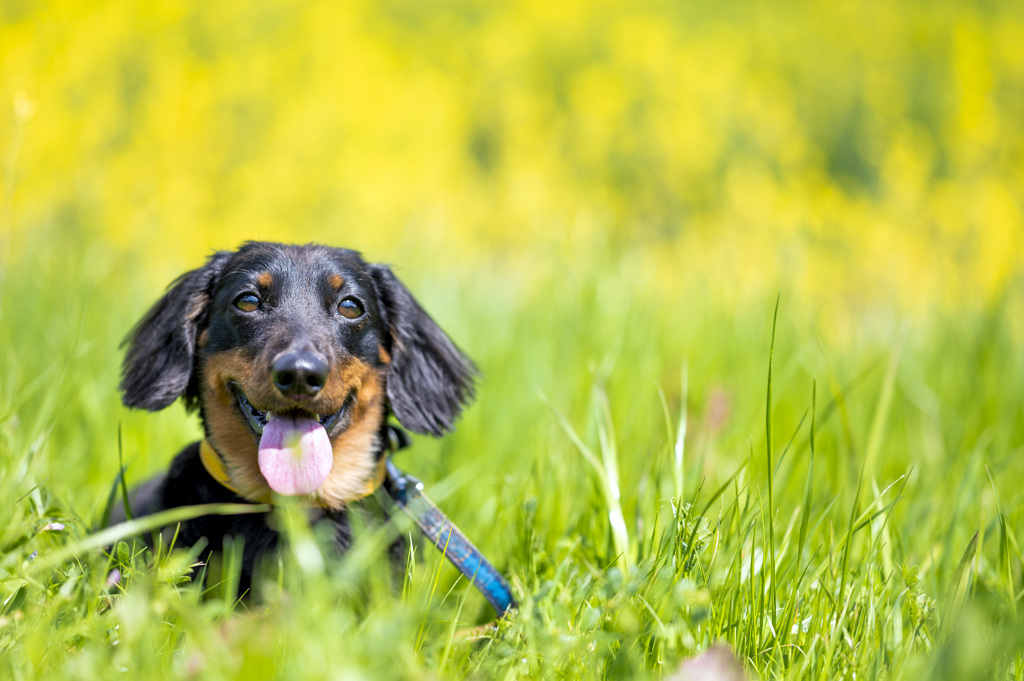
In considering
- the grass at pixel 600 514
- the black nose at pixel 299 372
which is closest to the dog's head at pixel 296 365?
the black nose at pixel 299 372

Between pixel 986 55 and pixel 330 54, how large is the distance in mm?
11265

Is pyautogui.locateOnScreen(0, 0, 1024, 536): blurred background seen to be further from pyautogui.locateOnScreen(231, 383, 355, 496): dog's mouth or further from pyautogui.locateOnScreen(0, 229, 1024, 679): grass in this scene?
pyautogui.locateOnScreen(231, 383, 355, 496): dog's mouth

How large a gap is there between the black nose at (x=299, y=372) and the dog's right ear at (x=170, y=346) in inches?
20.8

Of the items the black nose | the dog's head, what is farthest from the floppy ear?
the black nose

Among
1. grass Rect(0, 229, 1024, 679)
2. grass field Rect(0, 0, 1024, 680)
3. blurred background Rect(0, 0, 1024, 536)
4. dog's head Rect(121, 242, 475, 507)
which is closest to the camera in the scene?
grass Rect(0, 229, 1024, 679)

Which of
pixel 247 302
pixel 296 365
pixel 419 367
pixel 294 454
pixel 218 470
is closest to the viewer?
pixel 296 365

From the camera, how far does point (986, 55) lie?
8.37 meters

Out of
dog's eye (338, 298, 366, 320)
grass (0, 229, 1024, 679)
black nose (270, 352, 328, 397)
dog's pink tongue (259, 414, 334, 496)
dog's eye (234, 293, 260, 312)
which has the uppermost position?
dog's eye (234, 293, 260, 312)

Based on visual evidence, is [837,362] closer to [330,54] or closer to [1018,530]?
[1018,530]

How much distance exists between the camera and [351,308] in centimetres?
223

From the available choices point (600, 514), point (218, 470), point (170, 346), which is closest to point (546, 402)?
point (600, 514)

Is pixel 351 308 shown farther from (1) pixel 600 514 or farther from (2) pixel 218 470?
(1) pixel 600 514

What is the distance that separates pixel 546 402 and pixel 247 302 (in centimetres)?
100

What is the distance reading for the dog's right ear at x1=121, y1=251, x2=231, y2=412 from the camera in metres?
2.12
